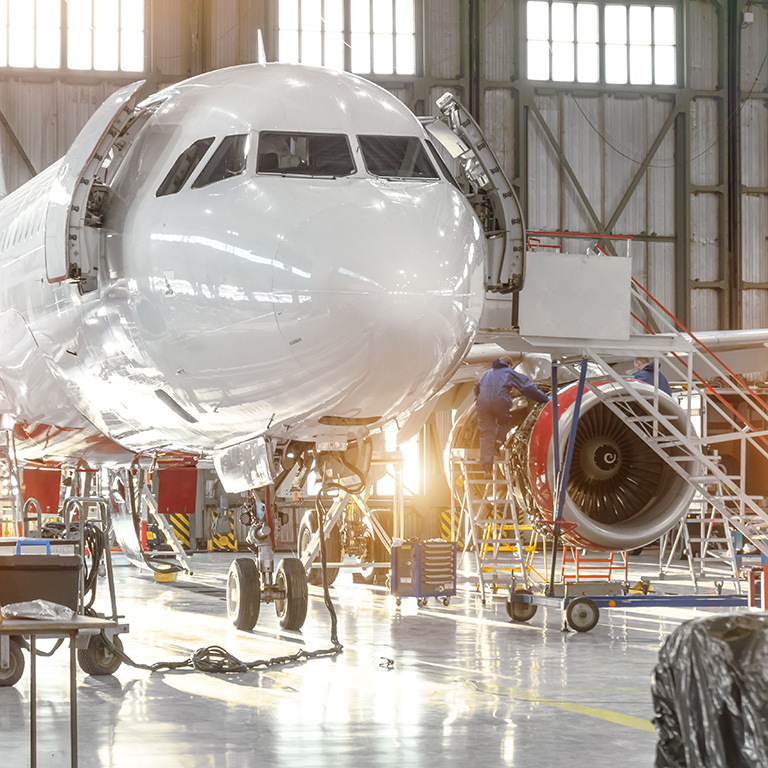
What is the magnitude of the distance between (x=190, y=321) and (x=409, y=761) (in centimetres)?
253

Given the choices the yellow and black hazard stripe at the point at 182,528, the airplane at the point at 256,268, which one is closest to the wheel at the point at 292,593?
the airplane at the point at 256,268

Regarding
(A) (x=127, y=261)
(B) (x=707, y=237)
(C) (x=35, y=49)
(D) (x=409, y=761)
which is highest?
(C) (x=35, y=49)

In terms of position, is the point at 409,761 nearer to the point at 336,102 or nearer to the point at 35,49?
the point at 336,102

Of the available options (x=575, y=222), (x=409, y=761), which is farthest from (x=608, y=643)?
(x=575, y=222)

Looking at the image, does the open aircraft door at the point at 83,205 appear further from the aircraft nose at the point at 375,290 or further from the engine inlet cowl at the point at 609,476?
the engine inlet cowl at the point at 609,476

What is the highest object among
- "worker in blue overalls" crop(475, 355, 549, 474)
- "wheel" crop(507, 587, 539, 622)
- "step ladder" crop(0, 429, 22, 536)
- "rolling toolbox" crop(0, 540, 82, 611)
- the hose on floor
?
"worker in blue overalls" crop(475, 355, 549, 474)

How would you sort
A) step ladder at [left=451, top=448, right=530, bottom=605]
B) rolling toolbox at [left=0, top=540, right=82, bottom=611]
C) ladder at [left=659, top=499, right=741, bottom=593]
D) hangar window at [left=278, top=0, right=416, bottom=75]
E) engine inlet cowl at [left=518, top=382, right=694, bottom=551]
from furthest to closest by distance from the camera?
hangar window at [left=278, top=0, right=416, bottom=75] → ladder at [left=659, top=499, right=741, bottom=593] → step ladder at [left=451, top=448, right=530, bottom=605] → engine inlet cowl at [left=518, top=382, right=694, bottom=551] → rolling toolbox at [left=0, top=540, right=82, bottom=611]

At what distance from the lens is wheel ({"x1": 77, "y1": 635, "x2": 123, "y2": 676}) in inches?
303

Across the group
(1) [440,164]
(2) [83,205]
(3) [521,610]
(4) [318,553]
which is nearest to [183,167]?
(2) [83,205]

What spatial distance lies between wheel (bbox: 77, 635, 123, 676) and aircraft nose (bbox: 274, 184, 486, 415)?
278 centimetres

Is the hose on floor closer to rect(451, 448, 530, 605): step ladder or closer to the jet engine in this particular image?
the jet engine

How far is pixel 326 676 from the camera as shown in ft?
25.0

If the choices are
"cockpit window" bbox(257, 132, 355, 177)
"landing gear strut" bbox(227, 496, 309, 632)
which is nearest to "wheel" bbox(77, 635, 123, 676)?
"landing gear strut" bbox(227, 496, 309, 632)

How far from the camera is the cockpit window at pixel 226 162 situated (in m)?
6.55
